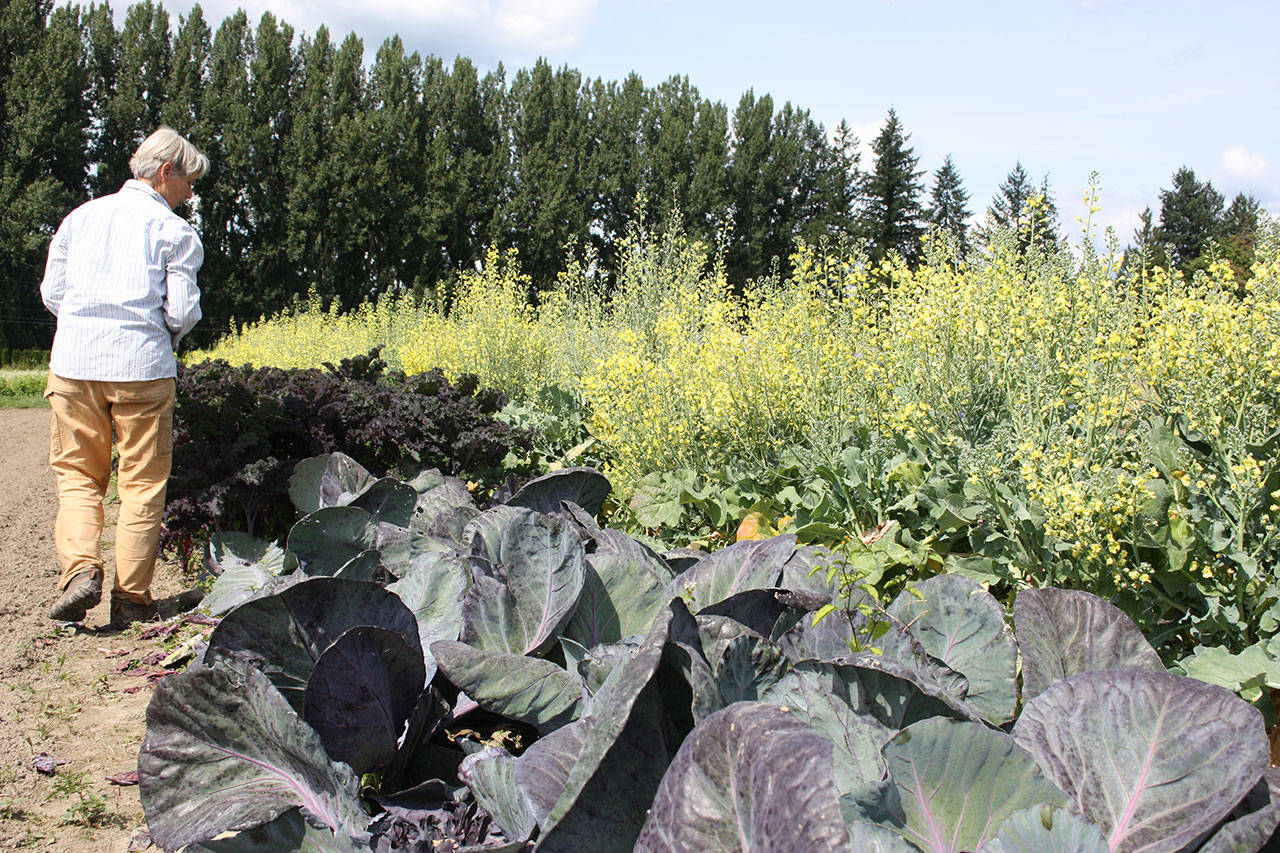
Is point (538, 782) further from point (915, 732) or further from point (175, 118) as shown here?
point (175, 118)

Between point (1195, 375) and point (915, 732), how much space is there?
1.64 meters

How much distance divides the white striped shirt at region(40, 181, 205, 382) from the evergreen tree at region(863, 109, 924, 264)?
4195cm

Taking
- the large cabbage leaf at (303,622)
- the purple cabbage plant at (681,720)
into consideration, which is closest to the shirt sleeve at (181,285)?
the purple cabbage plant at (681,720)

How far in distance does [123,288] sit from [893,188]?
44981 mm

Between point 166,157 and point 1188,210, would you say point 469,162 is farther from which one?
point 1188,210

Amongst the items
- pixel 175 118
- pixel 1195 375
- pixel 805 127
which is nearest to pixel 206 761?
pixel 1195 375

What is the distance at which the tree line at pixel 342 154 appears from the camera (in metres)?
27.8

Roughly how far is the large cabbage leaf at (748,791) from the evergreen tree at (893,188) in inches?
1738

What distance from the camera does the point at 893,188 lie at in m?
44.1

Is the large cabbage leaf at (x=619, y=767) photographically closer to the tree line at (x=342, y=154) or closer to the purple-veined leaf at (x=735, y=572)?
the purple-veined leaf at (x=735, y=572)

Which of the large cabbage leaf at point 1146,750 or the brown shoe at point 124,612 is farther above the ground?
the large cabbage leaf at point 1146,750

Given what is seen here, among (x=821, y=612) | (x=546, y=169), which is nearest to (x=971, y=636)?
(x=821, y=612)

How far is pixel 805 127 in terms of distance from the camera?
41750 mm

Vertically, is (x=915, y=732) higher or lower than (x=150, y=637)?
higher
